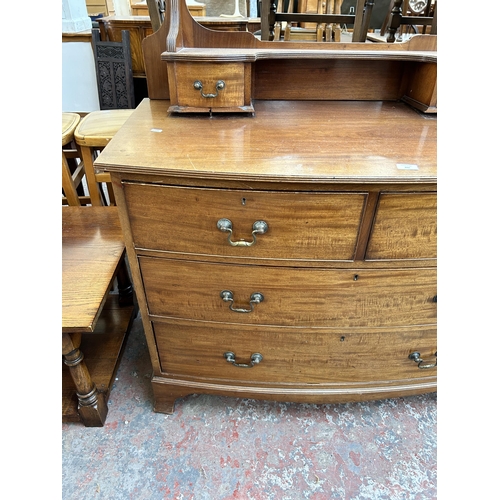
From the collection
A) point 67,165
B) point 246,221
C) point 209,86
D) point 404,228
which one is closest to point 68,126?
point 67,165

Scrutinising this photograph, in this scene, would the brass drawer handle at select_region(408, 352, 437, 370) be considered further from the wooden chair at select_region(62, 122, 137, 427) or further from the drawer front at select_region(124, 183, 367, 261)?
the wooden chair at select_region(62, 122, 137, 427)

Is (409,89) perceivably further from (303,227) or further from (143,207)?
(143,207)

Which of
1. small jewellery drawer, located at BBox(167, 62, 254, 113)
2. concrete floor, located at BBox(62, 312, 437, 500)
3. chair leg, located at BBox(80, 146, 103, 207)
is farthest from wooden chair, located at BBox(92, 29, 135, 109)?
concrete floor, located at BBox(62, 312, 437, 500)

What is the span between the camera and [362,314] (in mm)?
993

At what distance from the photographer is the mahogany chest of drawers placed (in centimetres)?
78

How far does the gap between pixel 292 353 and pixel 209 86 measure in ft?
2.69

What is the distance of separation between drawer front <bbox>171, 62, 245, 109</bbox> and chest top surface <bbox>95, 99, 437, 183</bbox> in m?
0.04

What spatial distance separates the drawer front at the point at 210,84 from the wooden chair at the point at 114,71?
1142 mm

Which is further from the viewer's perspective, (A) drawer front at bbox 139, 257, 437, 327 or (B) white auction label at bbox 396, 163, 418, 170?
(A) drawer front at bbox 139, 257, 437, 327

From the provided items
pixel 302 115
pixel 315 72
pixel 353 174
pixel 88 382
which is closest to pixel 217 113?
pixel 302 115

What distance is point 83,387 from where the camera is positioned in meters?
1.16

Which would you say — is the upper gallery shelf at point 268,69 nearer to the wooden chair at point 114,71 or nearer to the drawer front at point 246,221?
the drawer front at point 246,221

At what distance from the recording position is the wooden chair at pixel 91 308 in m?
1.07

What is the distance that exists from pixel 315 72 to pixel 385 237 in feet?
2.13
